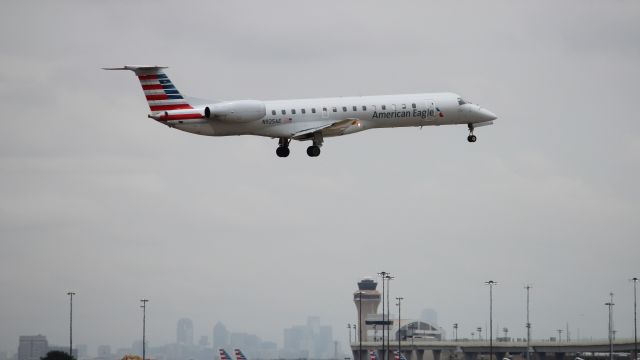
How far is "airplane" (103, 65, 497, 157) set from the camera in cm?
10006

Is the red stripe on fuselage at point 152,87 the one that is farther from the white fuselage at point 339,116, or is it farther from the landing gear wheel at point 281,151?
the landing gear wheel at point 281,151

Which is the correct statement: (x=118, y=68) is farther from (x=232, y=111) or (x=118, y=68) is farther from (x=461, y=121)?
(x=461, y=121)

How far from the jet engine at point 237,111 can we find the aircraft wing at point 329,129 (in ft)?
11.0

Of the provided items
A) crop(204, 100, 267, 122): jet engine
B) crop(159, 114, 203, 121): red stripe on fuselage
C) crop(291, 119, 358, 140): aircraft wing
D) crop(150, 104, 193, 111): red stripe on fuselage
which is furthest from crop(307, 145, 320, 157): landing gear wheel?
crop(150, 104, 193, 111): red stripe on fuselage

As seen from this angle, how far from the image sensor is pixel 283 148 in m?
108

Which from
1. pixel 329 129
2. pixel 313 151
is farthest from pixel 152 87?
pixel 313 151

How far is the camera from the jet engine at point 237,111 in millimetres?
99375

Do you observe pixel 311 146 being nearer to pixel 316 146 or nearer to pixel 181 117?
pixel 316 146

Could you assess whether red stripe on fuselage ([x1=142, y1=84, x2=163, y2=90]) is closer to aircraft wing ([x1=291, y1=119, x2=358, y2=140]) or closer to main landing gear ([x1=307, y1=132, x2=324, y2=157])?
aircraft wing ([x1=291, y1=119, x2=358, y2=140])

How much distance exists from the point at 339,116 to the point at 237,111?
8.95 m

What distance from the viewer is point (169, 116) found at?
326ft

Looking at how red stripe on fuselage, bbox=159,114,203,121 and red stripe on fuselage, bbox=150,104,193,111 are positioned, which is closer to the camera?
red stripe on fuselage, bbox=159,114,203,121

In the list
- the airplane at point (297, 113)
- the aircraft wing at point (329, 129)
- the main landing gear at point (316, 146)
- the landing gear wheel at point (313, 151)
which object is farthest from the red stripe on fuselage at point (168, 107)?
the landing gear wheel at point (313, 151)

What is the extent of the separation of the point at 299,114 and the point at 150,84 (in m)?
11.5
